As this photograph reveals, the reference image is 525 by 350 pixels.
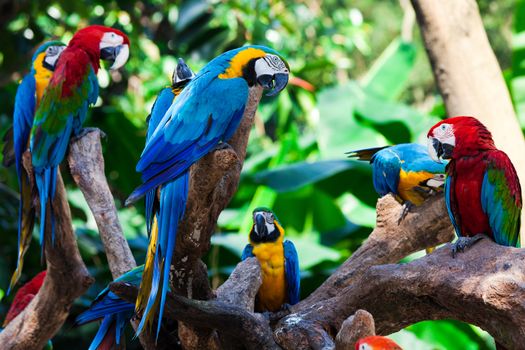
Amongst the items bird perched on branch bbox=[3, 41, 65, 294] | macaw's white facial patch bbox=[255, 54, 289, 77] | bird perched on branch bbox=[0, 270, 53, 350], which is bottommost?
bird perched on branch bbox=[0, 270, 53, 350]

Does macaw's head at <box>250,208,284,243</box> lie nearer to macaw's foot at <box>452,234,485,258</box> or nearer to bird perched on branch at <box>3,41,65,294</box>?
macaw's foot at <box>452,234,485,258</box>

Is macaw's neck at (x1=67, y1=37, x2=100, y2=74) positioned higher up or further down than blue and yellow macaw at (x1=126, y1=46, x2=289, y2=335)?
higher up

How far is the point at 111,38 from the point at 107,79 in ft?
5.60

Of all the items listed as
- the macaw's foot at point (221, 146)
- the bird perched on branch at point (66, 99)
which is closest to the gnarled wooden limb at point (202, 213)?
the macaw's foot at point (221, 146)

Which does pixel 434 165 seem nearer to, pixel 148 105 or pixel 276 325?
pixel 276 325

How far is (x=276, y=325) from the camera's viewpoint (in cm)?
157

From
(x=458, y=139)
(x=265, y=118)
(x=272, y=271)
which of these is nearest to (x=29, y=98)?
(x=272, y=271)

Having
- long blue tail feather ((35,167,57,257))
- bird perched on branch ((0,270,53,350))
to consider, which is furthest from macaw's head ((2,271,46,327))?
long blue tail feather ((35,167,57,257))

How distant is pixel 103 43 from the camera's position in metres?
1.97

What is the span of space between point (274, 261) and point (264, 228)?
9 cm

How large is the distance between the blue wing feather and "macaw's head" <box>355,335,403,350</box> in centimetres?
78

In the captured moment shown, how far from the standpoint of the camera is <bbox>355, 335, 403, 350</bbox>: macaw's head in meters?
1.02

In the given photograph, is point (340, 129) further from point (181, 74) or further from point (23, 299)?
point (181, 74)

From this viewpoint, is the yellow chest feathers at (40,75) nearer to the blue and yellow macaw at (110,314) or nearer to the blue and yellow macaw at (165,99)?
the blue and yellow macaw at (165,99)
